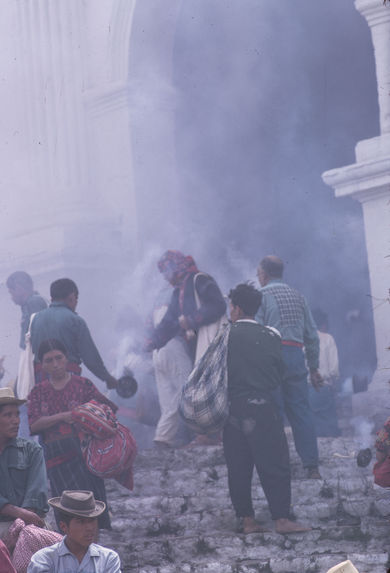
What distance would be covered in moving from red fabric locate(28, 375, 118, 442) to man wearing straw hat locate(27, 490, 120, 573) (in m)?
1.98

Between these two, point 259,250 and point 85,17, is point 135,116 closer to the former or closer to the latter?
point 85,17

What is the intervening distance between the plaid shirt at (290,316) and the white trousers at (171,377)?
1139 millimetres

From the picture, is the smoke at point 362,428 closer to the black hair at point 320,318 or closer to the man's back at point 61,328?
the black hair at point 320,318

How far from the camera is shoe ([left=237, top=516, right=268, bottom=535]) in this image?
314 inches

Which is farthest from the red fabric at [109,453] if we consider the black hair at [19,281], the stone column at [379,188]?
the stone column at [379,188]

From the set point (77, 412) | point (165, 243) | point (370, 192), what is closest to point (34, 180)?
point (165, 243)

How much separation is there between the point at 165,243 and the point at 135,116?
157 cm

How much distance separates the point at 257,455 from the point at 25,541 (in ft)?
6.39

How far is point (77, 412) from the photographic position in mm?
8211

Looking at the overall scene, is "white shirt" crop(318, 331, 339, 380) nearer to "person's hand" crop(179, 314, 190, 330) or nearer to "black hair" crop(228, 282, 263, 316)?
"person's hand" crop(179, 314, 190, 330)

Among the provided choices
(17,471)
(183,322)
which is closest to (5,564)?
(17,471)

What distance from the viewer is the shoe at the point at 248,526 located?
798 cm

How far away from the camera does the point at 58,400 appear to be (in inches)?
336

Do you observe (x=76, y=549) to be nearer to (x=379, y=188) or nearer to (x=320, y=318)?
(x=320, y=318)
